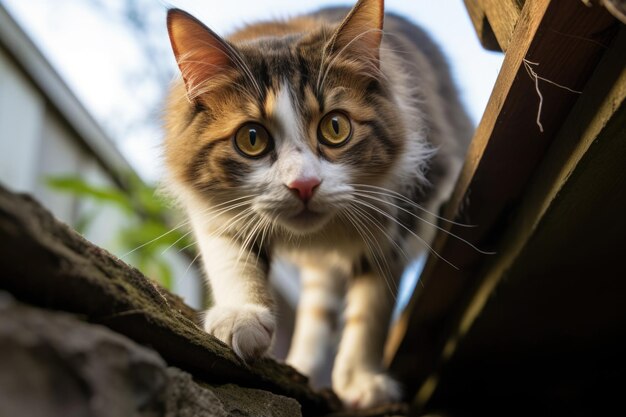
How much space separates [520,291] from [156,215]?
2277 millimetres

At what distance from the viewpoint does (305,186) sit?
146 cm

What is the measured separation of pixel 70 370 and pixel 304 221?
0.89 meters

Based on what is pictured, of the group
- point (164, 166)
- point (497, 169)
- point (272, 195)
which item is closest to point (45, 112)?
point (164, 166)

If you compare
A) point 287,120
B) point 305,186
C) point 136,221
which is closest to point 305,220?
point 305,186

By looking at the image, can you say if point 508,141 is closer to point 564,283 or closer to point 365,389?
point 564,283

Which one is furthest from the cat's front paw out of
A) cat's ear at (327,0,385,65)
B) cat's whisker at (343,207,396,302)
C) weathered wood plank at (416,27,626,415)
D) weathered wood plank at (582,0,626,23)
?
weathered wood plank at (582,0,626,23)

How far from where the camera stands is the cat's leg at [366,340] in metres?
1.99

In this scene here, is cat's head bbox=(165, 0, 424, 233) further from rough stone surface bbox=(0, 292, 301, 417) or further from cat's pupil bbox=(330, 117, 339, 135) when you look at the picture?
rough stone surface bbox=(0, 292, 301, 417)

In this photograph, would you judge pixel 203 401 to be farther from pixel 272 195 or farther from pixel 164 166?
pixel 164 166

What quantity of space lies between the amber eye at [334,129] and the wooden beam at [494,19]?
39 centimetres

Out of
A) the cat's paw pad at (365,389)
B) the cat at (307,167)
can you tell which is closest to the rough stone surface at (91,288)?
the cat at (307,167)

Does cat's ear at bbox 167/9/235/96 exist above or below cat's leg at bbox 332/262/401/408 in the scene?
above

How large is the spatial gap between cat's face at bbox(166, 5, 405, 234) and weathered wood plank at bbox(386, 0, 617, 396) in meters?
0.30

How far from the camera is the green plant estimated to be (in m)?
2.83
